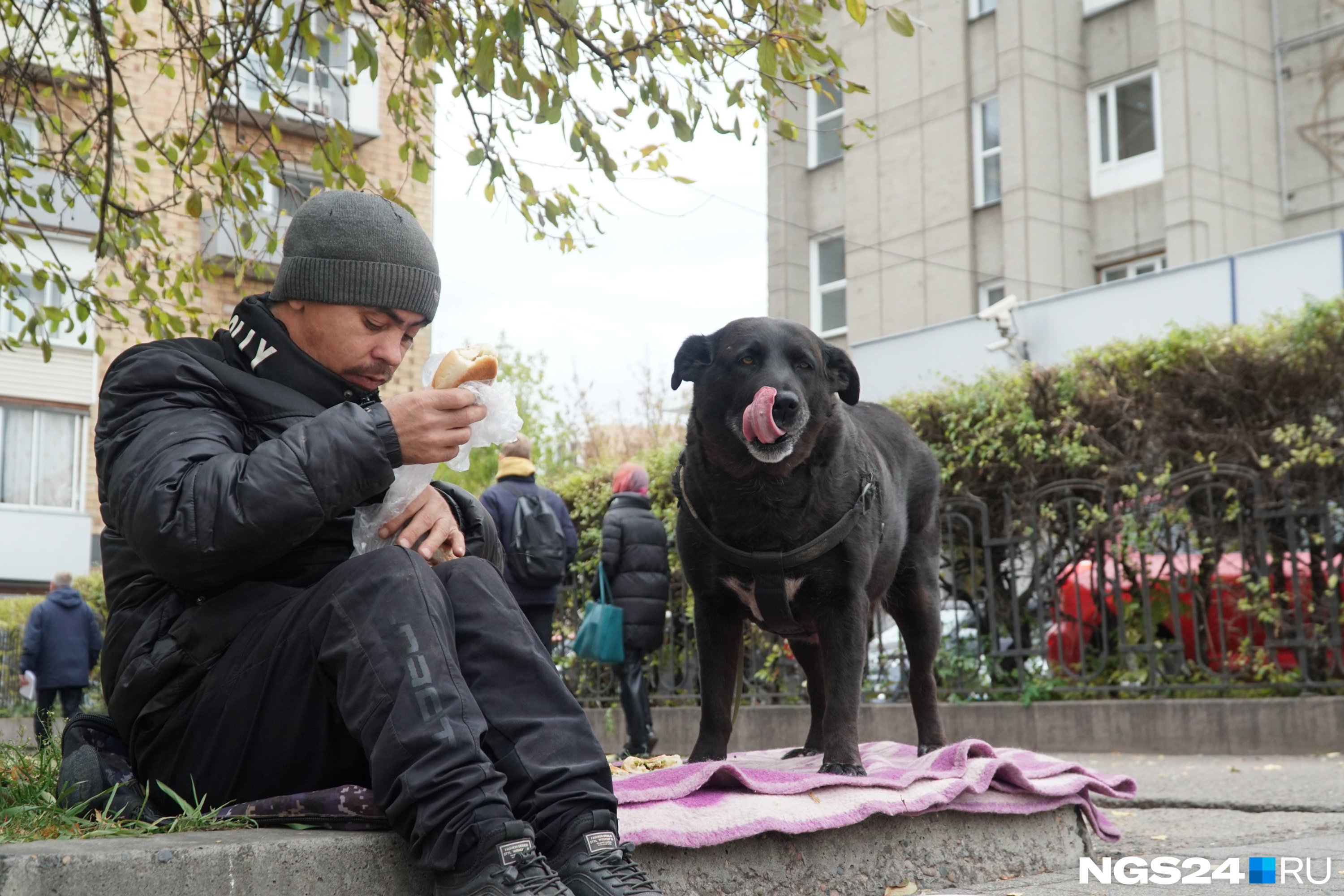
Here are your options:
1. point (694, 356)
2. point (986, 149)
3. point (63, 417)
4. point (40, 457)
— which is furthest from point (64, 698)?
point (986, 149)

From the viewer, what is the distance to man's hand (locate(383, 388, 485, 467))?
2.41 meters

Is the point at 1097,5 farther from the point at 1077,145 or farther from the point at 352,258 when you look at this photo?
the point at 352,258

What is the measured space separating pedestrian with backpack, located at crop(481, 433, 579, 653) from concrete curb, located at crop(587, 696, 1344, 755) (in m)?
2.14

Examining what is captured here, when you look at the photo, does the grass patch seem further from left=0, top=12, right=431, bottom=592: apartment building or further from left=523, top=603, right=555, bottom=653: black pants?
→ left=0, top=12, right=431, bottom=592: apartment building

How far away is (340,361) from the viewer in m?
2.74

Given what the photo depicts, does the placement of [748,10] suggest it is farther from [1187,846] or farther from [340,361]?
[1187,846]

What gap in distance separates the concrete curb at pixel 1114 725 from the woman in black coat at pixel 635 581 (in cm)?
110

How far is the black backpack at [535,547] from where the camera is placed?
8672mm

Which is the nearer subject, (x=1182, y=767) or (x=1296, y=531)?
(x=1182, y=767)

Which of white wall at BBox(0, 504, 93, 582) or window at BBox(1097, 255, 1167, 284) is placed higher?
A: window at BBox(1097, 255, 1167, 284)

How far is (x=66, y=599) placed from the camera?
46.7 ft

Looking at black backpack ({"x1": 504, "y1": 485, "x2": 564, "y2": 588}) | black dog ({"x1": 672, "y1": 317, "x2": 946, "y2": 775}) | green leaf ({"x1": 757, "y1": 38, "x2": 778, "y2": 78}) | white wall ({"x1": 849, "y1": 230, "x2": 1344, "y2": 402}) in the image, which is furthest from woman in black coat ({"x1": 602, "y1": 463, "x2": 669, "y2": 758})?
green leaf ({"x1": 757, "y1": 38, "x2": 778, "y2": 78})

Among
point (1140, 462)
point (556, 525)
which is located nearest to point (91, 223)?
point (556, 525)

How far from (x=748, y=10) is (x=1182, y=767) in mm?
4965
